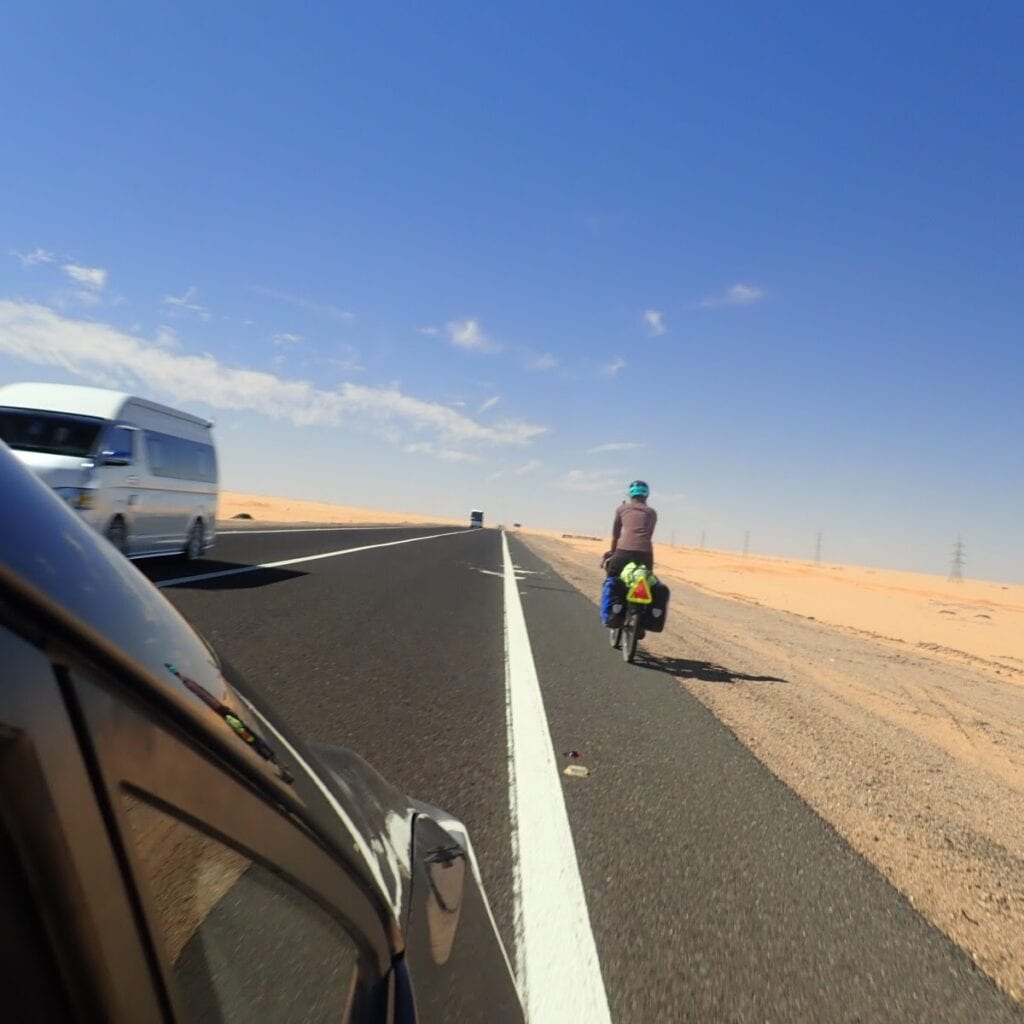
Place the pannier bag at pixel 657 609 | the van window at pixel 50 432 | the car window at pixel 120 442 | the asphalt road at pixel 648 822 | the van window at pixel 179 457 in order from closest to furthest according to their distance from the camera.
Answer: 1. the asphalt road at pixel 648 822
2. the pannier bag at pixel 657 609
3. the van window at pixel 50 432
4. the car window at pixel 120 442
5. the van window at pixel 179 457

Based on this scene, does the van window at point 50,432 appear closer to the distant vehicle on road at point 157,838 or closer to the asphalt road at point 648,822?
the asphalt road at point 648,822

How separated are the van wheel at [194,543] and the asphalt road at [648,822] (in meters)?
4.51

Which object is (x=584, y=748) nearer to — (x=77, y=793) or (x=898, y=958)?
(x=898, y=958)

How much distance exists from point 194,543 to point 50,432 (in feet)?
13.6

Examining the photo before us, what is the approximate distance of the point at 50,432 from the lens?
1023 cm

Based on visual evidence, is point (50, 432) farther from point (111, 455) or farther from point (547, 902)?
point (547, 902)

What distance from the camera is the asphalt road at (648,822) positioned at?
8.68 ft

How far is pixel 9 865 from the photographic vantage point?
2.02 feet

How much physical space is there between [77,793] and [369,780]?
3.83 feet

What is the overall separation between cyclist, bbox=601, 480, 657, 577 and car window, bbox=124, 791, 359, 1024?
8.42 metres

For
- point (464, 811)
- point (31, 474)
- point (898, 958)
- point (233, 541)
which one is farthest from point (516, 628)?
point (233, 541)

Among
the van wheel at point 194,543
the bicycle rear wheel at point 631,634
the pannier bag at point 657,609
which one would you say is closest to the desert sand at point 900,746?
the bicycle rear wheel at point 631,634

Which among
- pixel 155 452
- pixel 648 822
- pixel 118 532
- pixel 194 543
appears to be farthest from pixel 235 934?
pixel 194 543

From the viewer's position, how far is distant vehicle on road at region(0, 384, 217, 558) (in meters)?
9.79
